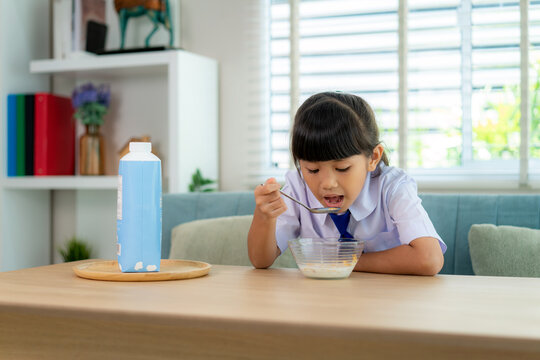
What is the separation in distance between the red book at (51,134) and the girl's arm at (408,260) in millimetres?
1769

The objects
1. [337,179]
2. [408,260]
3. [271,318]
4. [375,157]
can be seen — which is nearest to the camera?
[271,318]

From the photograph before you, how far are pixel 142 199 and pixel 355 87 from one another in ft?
4.98

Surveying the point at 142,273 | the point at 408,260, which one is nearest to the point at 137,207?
the point at 142,273

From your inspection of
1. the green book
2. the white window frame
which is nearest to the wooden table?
the white window frame

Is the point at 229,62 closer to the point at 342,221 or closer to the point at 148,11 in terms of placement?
the point at 148,11

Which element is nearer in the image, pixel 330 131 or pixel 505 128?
pixel 330 131

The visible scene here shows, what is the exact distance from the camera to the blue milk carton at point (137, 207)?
3.31 ft

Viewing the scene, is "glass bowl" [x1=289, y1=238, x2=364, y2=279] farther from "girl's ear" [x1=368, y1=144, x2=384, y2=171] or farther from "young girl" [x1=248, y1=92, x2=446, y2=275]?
"girl's ear" [x1=368, y1=144, x2=384, y2=171]

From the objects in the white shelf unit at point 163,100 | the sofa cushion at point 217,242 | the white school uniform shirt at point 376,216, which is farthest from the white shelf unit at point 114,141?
the white school uniform shirt at point 376,216

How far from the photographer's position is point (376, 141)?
1.37 meters

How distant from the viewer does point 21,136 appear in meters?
2.55

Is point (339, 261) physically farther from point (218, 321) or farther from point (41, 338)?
point (41, 338)

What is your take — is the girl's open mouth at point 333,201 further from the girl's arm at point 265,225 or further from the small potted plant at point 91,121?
the small potted plant at point 91,121

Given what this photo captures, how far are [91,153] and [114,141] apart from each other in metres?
0.18
